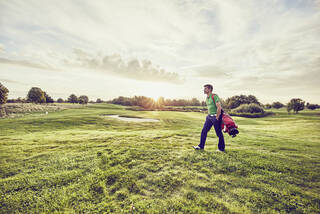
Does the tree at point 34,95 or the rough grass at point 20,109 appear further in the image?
the tree at point 34,95

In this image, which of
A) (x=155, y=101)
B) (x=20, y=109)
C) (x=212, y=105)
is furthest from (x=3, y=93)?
(x=155, y=101)

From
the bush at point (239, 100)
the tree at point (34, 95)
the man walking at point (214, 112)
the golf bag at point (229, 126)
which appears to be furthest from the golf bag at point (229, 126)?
the bush at point (239, 100)

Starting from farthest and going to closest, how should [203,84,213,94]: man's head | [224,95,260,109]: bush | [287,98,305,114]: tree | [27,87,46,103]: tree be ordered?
[224,95,260,109]: bush
[287,98,305,114]: tree
[27,87,46,103]: tree
[203,84,213,94]: man's head

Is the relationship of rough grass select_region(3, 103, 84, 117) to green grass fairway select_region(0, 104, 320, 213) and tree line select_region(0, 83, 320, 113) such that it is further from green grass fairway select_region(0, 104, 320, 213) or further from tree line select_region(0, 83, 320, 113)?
green grass fairway select_region(0, 104, 320, 213)

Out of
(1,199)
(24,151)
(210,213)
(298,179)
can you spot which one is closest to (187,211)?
(210,213)

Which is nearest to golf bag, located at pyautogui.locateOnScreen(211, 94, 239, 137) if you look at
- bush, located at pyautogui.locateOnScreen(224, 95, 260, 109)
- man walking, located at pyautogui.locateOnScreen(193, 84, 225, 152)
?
Result: man walking, located at pyautogui.locateOnScreen(193, 84, 225, 152)

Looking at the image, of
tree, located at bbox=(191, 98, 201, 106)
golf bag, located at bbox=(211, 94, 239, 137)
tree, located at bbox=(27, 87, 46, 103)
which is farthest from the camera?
tree, located at bbox=(191, 98, 201, 106)

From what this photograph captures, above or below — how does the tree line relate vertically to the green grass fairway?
above

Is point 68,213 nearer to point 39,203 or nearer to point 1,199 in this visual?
point 39,203

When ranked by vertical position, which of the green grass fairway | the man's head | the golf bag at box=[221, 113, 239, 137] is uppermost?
the man's head

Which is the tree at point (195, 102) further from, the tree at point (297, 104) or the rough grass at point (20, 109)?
the rough grass at point (20, 109)

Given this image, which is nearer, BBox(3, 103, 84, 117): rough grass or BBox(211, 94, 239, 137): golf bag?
BBox(211, 94, 239, 137): golf bag

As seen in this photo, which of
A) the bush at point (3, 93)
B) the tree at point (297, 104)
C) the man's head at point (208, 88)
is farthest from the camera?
the tree at point (297, 104)

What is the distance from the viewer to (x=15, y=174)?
5562 mm
